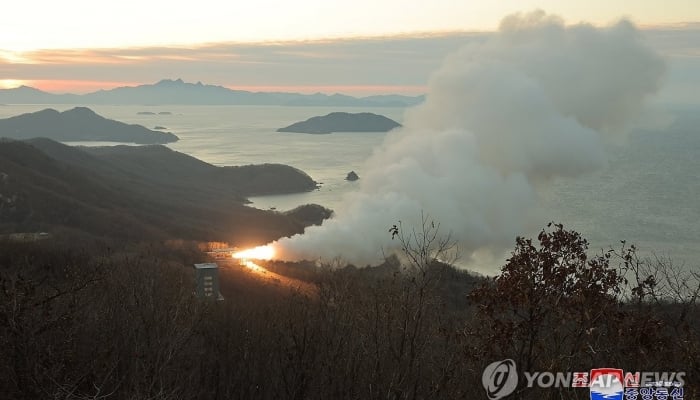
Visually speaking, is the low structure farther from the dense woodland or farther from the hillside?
the hillside

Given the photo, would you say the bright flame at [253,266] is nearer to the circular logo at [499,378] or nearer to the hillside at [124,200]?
the hillside at [124,200]

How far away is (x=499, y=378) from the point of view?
11.8 m

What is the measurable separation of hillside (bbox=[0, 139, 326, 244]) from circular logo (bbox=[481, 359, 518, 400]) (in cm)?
8387

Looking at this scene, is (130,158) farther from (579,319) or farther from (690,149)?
(579,319)

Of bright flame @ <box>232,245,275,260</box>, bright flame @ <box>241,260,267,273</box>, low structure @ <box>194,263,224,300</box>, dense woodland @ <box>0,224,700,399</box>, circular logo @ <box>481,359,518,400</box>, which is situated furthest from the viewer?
A: bright flame @ <box>232,245,275,260</box>

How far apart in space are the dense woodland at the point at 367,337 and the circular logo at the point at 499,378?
211mm

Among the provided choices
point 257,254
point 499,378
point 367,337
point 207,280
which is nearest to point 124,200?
point 257,254

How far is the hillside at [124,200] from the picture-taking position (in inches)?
3706

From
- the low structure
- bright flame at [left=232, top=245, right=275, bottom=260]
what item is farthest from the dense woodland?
bright flame at [left=232, top=245, right=275, bottom=260]

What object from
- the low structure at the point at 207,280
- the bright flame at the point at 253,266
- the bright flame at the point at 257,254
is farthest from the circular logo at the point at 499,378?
the bright flame at the point at 257,254

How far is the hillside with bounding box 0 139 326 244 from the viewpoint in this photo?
309ft

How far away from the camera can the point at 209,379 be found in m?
22.3

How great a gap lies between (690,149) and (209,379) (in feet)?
687

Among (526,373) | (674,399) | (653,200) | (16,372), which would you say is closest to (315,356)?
(16,372)
